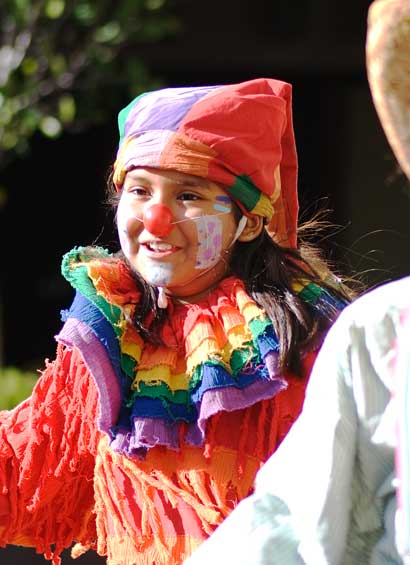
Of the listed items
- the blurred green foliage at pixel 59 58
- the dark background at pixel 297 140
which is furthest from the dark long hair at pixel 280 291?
the dark background at pixel 297 140

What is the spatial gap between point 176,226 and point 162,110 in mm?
239

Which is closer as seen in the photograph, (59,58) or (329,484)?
(329,484)

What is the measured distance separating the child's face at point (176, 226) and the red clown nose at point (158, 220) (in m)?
0.01

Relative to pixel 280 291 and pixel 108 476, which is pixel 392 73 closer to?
pixel 280 291

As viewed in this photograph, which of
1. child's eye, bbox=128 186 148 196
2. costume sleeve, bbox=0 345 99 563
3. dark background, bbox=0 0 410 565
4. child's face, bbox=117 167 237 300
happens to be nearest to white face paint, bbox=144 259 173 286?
child's face, bbox=117 167 237 300

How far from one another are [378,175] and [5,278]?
7.55 ft

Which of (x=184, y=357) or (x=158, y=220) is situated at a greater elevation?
(x=158, y=220)

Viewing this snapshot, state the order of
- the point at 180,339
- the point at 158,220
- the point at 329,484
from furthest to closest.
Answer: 1. the point at 180,339
2. the point at 158,220
3. the point at 329,484

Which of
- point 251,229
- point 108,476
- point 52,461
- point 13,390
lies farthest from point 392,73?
point 13,390

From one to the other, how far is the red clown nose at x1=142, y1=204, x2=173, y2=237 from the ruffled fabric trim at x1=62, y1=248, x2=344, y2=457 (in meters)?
0.18

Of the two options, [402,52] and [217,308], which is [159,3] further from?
[402,52]

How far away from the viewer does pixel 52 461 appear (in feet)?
9.62

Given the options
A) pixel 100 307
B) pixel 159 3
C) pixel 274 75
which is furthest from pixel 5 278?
pixel 100 307

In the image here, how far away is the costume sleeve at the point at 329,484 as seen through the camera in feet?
5.69
